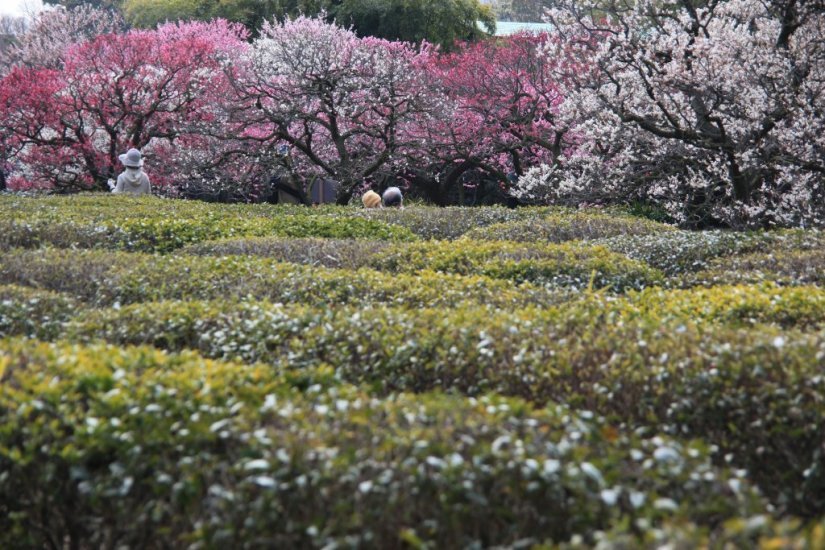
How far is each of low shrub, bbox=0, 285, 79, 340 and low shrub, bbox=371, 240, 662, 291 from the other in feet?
9.65

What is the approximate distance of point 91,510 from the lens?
3.27 meters

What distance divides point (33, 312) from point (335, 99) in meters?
11.0

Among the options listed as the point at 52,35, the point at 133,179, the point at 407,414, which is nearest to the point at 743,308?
the point at 407,414

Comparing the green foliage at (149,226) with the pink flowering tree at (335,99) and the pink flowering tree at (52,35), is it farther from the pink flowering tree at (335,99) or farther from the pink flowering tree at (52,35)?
the pink flowering tree at (52,35)

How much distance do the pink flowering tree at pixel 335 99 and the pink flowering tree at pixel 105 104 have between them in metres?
1.12

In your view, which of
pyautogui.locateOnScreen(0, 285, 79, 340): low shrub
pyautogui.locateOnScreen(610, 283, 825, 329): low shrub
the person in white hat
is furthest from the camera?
the person in white hat

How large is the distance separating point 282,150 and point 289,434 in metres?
15.7

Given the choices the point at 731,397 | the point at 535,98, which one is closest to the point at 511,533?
the point at 731,397

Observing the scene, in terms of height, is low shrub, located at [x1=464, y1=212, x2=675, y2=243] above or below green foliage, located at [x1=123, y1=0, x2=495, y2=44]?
below

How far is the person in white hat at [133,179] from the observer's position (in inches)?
573

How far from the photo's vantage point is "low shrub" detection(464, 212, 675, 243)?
405 inches

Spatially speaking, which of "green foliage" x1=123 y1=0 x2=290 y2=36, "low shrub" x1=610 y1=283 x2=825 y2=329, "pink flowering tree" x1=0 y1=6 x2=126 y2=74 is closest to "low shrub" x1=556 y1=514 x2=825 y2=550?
"low shrub" x1=610 y1=283 x2=825 y2=329

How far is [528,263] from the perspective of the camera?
7621 millimetres

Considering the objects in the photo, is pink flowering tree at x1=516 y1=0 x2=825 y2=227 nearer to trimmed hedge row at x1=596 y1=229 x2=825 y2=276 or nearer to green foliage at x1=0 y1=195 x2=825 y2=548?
trimmed hedge row at x1=596 y1=229 x2=825 y2=276
